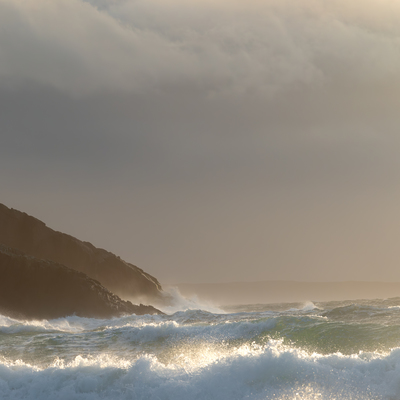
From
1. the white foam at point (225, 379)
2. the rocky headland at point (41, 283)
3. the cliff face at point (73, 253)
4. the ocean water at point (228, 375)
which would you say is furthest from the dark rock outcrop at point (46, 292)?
the white foam at point (225, 379)

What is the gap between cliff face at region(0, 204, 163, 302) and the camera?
4460 centimetres

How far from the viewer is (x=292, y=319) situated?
739 inches

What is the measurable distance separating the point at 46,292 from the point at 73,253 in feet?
49.2

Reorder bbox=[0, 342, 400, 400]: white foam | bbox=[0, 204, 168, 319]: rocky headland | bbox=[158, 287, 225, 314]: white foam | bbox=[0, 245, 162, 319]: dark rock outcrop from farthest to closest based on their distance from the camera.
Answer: bbox=[158, 287, 225, 314]: white foam → bbox=[0, 204, 168, 319]: rocky headland → bbox=[0, 245, 162, 319]: dark rock outcrop → bbox=[0, 342, 400, 400]: white foam

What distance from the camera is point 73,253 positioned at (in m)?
47.4

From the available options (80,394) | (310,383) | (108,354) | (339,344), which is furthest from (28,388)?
(339,344)

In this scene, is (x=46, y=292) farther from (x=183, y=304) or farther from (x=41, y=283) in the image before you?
(x=183, y=304)

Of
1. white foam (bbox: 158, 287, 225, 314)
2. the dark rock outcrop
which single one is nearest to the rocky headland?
the dark rock outcrop

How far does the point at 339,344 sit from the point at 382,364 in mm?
4194

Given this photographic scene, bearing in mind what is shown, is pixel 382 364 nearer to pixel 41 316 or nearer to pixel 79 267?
pixel 41 316

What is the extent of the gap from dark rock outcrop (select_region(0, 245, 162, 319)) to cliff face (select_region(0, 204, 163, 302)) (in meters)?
11.3

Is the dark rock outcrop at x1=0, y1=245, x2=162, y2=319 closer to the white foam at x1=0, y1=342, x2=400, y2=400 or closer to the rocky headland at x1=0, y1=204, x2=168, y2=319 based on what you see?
the rocky headland at x1=0, y1=204, x2=168, y2=319

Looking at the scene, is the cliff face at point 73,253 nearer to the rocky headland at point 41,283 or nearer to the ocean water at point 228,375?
the rocky headland at point 41,283

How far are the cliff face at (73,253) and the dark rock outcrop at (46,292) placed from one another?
11.3m
